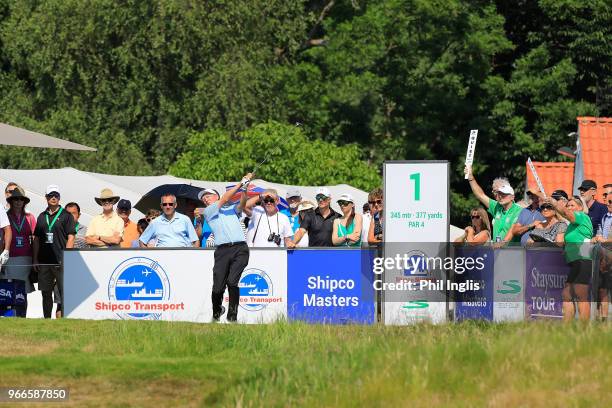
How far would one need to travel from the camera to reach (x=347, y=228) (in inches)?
→ 802

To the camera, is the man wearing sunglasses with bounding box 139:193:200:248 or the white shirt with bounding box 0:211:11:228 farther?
the man wearing sunglasses with bounding box 139:193:200:248

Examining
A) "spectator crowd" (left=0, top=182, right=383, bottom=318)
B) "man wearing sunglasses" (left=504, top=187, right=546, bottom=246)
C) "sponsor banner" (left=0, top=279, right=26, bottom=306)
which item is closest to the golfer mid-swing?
"spectator crowd" (left=0, top=182, right=383, bottom=318)

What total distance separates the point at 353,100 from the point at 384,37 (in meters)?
2.40

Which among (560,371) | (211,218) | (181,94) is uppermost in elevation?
→ (181,94)

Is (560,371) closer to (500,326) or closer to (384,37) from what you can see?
(500,326)

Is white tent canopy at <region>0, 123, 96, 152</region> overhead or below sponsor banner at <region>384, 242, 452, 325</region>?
overhead

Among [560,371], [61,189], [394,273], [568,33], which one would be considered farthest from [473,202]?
[560,371]

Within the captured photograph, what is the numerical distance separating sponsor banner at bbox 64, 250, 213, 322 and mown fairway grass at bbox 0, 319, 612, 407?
9.83 feet

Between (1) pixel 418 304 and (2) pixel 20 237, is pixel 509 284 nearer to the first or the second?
(1) pixel 418 304

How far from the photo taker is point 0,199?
26.1 m

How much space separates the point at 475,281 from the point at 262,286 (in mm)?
2842

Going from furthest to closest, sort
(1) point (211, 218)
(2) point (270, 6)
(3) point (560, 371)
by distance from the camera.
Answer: (2) point (270, 6) → (1) point (211, 218) → (3) point (560, 371)

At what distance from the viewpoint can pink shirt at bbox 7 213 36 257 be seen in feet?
67.3

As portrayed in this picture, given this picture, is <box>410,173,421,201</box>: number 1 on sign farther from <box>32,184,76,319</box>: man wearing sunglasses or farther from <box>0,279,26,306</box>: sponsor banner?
<box>0,279,26,306</box>: sponsor banner
